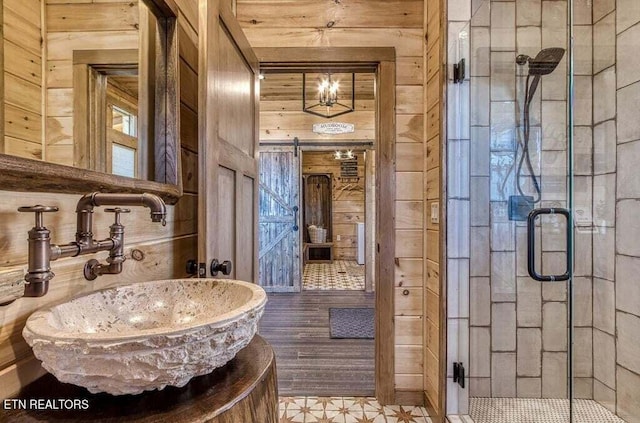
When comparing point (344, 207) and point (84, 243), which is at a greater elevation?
point (344, 207)

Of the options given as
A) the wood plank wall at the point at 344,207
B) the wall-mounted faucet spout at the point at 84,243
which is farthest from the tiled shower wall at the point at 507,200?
the wood plank wall at the point at 344,207

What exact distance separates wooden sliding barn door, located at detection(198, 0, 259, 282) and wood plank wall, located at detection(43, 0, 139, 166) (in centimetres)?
35

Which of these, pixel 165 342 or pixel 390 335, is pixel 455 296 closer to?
pixel 390 335

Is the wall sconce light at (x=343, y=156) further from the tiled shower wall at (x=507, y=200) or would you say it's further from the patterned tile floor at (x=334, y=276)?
the tiled shower wall at (x=507, y=200)

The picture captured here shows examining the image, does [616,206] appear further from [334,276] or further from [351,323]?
[334,276]

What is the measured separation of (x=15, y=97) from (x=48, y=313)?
0.47m

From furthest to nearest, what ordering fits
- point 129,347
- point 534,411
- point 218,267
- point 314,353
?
point 314,353, point 534,411, point 218,267, point 129,347

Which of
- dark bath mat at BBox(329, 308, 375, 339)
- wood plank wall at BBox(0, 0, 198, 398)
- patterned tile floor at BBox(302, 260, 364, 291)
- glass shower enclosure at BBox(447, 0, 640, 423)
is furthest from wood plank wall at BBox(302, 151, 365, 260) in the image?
wood plank wall at BBox(0, 0, 198, 398)

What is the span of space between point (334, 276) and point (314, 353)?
9.91 ft

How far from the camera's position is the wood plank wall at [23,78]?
2.23 ft

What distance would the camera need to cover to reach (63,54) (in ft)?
2.64

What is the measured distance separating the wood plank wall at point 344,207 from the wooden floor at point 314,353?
3.39 meters

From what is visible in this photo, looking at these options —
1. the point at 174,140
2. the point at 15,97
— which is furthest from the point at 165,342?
the point at 174,140

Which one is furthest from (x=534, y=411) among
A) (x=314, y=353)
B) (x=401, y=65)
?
(x=401, y=65)
